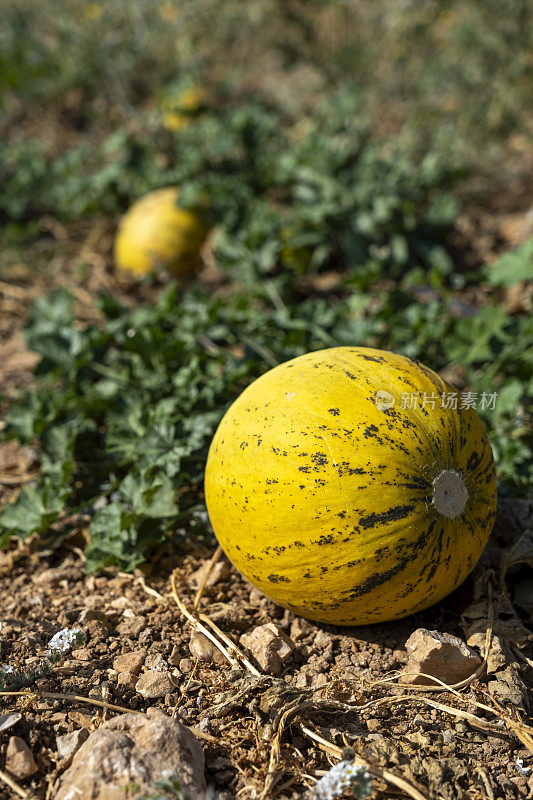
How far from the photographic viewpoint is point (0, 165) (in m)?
6.11

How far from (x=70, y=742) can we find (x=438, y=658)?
123 cm

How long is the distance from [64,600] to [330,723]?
1230 mm

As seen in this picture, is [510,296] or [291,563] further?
[510,296]

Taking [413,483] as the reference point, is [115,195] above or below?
below

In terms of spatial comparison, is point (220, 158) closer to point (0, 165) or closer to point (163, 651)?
point (0, 165)

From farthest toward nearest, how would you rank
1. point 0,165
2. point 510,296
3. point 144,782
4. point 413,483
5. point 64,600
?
point 0,165 → point 510,296 → point 64,600 → point 413,483 → point 144,782

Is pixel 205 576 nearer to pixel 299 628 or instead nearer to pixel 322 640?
pixel 299 628

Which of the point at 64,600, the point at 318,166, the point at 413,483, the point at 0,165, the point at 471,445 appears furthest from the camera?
the point at 0,165

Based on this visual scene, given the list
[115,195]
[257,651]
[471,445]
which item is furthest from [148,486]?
[115,195]

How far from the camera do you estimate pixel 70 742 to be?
6.72ft

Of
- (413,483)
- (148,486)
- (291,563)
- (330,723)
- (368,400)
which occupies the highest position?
(368,400)

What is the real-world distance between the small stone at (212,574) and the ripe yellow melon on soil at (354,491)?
43 cm

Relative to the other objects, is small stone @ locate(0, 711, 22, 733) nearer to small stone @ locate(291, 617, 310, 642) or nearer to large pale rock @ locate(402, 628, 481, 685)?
small stone @ locate(291, 617, 310, 642)

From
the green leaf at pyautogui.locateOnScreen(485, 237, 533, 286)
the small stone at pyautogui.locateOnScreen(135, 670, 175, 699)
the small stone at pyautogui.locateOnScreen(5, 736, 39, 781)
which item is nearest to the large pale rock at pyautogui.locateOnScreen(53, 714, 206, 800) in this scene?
the small stone at pyautogui.locateOnScreen(5, 736, 39, 781)
